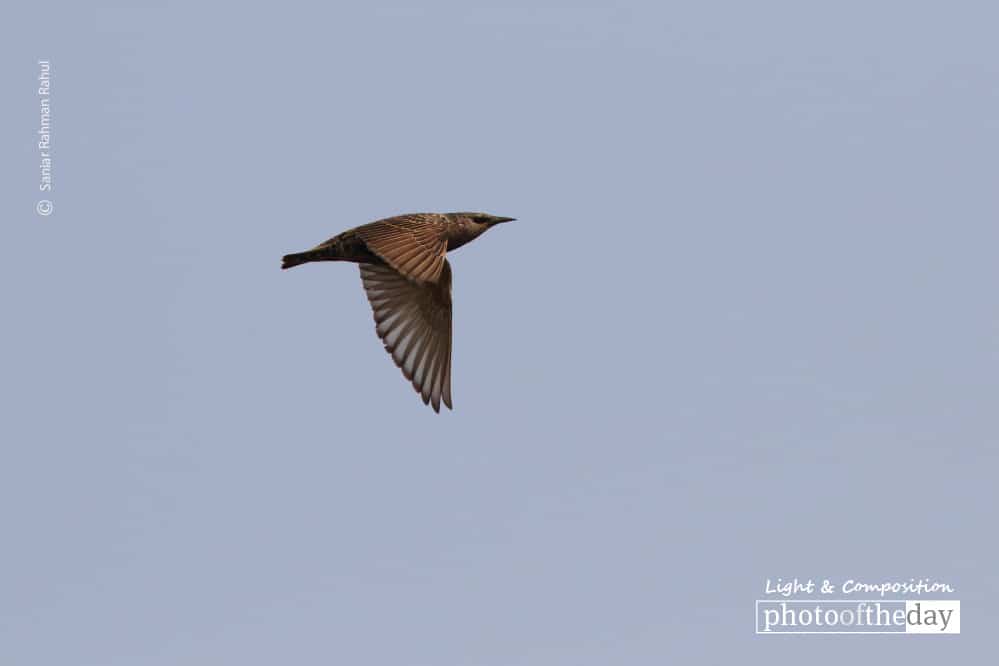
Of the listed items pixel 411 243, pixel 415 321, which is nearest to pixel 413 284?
pixel 415 321

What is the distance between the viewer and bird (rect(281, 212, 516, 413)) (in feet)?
67.0

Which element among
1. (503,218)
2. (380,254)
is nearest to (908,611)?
(503,218)

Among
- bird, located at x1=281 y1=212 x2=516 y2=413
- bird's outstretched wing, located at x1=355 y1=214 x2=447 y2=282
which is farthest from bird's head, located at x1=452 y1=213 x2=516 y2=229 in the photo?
bird's outstretched wing, located at x1=355 y1=214 x2=447 y2=282

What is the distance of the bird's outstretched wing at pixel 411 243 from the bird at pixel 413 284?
0.01 m

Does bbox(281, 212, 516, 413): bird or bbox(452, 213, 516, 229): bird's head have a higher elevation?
bbox(452, 213, 516, 229): bird's head

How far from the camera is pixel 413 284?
72.4 ft

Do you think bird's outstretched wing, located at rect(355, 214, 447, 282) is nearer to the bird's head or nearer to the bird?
the bird

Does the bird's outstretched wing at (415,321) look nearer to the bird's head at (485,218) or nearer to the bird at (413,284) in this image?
the bird at (413,284)

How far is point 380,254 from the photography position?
19.9 meters

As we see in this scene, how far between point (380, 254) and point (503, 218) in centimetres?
272

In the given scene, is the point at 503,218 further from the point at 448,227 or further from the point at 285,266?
the point at 285,266

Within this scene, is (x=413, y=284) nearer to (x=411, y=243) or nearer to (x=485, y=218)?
(x=485, y=218)

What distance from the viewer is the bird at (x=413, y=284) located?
2042cm

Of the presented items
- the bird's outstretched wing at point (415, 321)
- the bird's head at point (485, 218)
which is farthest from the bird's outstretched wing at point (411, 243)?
the bird's outstretched wing at point (415, 321)
